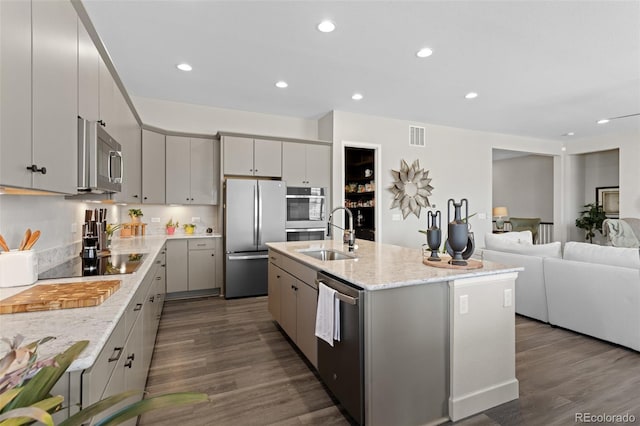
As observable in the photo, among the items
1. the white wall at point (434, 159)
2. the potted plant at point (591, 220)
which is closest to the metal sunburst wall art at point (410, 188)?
the white wall at point (434, 159)

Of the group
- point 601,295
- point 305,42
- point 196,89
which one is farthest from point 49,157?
point 601,295

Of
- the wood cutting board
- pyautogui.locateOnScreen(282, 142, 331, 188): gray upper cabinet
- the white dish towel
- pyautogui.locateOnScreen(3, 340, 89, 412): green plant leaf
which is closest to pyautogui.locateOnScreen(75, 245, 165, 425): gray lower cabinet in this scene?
the wood cutting board

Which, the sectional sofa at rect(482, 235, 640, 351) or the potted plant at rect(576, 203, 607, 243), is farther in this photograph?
the potted plant at rect(576, 203, 607, 243)

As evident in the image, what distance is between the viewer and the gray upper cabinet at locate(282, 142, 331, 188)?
5.10 m

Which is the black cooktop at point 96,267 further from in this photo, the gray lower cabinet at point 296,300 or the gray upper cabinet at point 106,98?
the gray lower cabinet at point 296,300

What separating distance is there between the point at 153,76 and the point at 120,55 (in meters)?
0.54

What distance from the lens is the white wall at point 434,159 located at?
17.9ft

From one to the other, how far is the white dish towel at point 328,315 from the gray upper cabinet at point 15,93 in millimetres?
1598

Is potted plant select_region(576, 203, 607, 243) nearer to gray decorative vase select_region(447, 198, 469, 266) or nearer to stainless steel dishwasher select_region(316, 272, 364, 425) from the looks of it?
gray decorative vase select_region(447, 198, 469, 266)

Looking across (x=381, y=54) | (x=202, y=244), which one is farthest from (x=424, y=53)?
(x=202, y=244)

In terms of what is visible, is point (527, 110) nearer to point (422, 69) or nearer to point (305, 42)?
point (422, 69)

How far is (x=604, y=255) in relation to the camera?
10.1 ft

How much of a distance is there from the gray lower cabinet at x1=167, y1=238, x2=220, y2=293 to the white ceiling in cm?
216

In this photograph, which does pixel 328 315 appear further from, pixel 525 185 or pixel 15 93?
pixel 525 185
